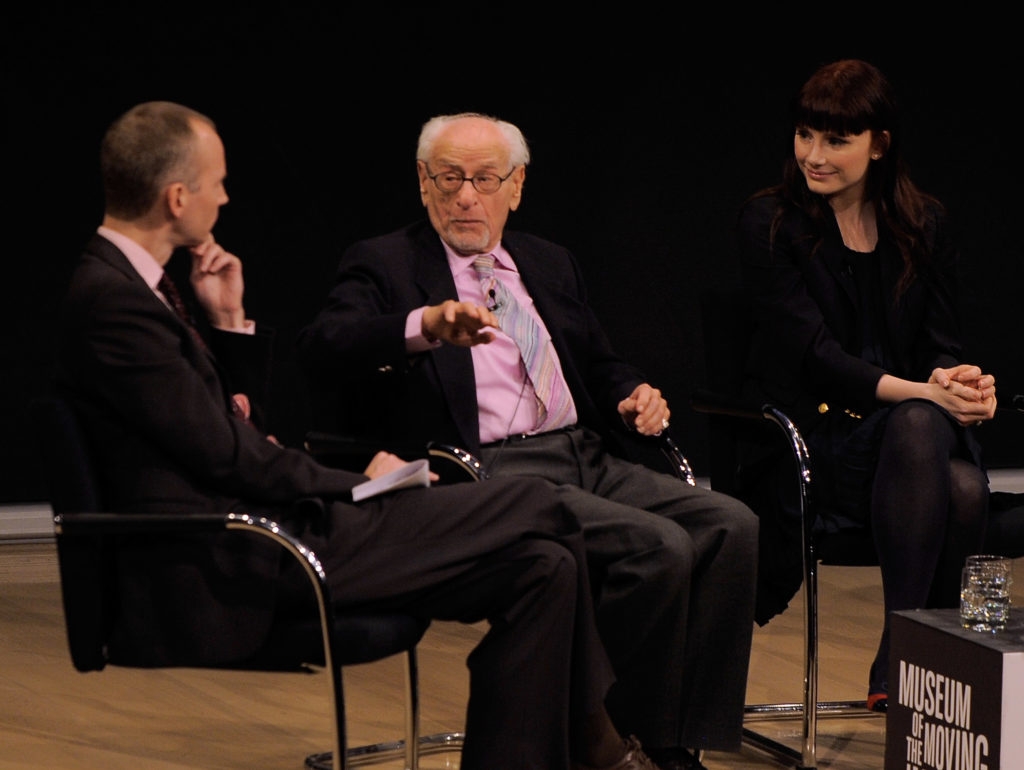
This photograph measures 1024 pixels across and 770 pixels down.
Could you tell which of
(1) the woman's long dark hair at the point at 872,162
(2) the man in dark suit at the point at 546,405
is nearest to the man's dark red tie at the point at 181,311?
(2) the man in dark suit at the point at 546,405

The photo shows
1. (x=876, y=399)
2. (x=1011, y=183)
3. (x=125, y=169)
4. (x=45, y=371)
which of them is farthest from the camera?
(x=1011, y=183)

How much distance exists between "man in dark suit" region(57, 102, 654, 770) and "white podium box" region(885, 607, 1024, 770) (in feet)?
1.79

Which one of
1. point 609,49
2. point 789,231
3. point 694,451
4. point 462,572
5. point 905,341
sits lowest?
point 694,451

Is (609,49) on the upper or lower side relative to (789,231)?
upper

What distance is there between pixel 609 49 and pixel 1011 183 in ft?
5.26

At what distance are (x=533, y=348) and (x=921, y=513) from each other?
2.91 ft

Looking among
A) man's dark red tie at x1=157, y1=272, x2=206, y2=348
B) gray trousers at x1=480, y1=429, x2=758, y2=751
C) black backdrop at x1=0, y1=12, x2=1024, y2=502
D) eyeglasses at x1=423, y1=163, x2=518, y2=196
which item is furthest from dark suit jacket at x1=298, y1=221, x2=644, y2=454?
black backdrop at x1=0, y1=12, x2=1024, y2=502

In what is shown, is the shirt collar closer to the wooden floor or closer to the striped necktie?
the striped necktie

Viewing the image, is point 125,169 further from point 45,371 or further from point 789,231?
point 45,371

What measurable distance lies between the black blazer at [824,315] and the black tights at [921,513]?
20 centimetres

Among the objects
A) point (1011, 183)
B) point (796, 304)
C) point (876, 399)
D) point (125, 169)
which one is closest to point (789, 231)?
point (796, 304)

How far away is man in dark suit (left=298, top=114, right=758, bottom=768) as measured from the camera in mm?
3117

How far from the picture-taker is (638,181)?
574 cm

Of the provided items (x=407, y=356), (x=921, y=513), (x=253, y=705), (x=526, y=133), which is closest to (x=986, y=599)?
(x=921, y=513)
